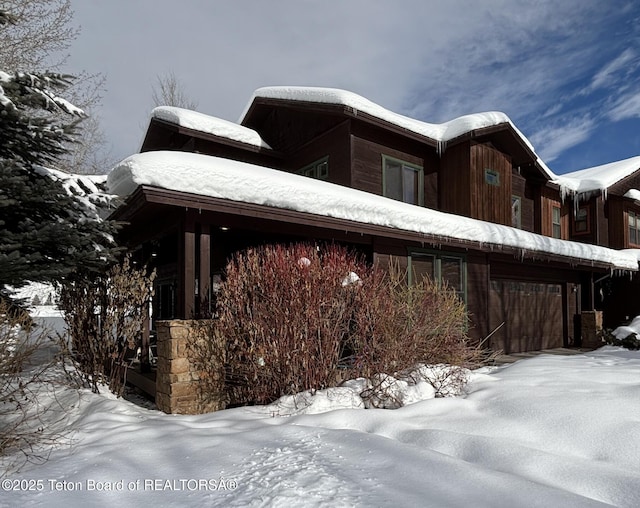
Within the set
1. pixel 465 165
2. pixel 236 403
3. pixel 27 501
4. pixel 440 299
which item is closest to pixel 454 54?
pixel 465 165

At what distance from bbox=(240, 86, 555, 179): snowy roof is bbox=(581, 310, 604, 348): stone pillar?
597 cm

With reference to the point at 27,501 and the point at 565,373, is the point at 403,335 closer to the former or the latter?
the point at 565,373

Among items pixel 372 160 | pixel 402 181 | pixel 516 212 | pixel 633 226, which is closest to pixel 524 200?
pixel 516 212

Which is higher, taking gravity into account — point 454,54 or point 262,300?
point 454,54

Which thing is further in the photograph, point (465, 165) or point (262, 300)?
point (465, 165)

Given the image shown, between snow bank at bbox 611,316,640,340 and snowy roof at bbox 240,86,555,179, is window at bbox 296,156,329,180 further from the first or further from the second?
snow bank at bbox 611,316,640,340

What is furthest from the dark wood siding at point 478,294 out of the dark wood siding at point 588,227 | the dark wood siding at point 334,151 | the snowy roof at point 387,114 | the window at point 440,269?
the dark wood siding at point 588,227

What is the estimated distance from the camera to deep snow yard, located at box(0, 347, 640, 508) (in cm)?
276

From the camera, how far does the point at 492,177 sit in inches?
488

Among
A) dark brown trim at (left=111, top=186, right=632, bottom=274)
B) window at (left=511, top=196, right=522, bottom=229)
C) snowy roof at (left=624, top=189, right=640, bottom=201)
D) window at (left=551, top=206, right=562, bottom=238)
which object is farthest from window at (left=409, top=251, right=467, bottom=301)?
snowy roof at (left=624, top=189, right=640, bottom=201)

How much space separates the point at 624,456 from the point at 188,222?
5.50 metres

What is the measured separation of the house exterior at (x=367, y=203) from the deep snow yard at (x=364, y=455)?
2.29m

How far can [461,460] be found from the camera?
3.31 m

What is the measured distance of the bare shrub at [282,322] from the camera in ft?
17.2
